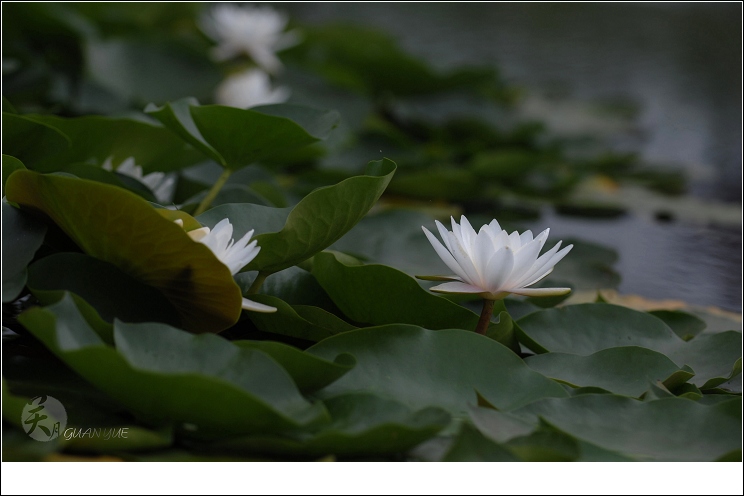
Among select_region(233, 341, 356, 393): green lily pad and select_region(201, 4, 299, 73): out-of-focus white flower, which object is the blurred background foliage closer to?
select_region(201, 4, 299, 73): out-of-focus white flower

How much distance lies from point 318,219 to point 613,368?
0.36 meters

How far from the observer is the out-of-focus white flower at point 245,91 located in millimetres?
1950

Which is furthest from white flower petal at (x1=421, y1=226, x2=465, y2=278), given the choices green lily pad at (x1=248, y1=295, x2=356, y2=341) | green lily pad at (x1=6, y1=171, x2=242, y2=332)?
green lily pad at (x1=6, y1=171, x2=242, y2=332)

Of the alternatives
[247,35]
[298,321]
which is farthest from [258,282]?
[247,35]

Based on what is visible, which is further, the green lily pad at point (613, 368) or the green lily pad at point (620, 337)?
the green lily pad at point (620, 337)

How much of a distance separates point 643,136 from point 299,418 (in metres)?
2.67

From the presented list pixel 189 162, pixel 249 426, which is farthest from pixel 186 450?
pixel 189 162

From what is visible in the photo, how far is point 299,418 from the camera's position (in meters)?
0.62

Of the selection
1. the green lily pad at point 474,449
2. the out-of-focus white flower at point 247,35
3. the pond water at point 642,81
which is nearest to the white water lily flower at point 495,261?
the green lily pad at point 474,449

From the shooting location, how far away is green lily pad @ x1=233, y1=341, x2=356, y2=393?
2.16 feet

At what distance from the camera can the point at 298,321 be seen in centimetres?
79

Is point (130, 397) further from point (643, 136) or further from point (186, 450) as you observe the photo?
point (643, 136)

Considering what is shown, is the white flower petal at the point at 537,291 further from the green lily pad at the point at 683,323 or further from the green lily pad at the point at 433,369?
the green lily pad at the point at 683,323

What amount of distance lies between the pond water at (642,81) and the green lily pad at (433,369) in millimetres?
739
